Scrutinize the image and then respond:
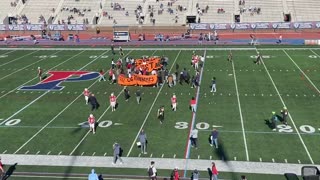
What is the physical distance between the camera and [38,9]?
7662 centimetres

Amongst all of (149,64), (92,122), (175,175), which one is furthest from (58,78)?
(175,175)

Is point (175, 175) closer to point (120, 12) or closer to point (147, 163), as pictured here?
point (147, 163)

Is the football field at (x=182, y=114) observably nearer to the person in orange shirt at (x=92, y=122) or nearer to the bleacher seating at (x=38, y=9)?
the person in orange shirt at (x=92, y=122)

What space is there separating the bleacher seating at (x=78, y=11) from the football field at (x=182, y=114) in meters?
31.9

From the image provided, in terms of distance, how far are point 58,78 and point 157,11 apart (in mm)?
39634

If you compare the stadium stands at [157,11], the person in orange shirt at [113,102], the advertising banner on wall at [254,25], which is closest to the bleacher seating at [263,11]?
the stadium stands at [157,11]

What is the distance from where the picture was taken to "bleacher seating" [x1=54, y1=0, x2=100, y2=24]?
7256 cm

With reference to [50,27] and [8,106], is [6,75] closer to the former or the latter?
[8,106]

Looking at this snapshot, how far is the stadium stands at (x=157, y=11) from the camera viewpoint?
229 ft

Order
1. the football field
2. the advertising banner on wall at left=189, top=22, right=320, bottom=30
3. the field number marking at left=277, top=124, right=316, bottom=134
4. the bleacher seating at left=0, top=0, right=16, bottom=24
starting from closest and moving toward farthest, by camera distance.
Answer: the football field, the field number marking at left=277, top=124, right=316, bottom=134, the advertising banner on wall at left=189, top=22, right=320, bottom=30, the bleacher seating at left=0, top=0, right=16, bottom=24

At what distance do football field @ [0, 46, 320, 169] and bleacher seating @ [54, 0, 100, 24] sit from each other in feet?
105

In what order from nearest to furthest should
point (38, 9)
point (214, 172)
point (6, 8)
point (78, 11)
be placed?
point (214, 172), point (78, 11), point (38, 9), point (6, 8)

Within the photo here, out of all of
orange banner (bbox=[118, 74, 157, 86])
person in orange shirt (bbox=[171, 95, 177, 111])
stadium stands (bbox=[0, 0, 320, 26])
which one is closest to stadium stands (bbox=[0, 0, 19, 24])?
stadium stands (bbox=[0, 0, 320, 26])

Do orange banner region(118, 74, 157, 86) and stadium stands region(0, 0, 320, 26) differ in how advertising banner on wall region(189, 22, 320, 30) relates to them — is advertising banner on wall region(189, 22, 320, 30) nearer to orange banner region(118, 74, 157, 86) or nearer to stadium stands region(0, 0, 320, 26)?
stadium stands region(0, 0, 320, 26)
